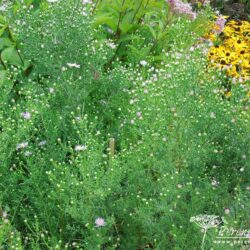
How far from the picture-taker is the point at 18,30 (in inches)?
131

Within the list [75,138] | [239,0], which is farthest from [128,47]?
[239,0]

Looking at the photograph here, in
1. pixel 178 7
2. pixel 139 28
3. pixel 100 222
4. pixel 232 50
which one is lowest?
pixel 100 222

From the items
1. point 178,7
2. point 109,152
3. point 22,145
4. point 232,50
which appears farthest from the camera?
point 232,50

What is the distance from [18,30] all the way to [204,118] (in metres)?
1.35

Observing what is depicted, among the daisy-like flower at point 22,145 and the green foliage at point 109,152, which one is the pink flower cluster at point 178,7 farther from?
the daisy-like flower at point 22,145

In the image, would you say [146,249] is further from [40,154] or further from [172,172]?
[40,154]

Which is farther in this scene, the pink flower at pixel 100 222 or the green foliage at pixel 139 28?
the green foliage at pixel 139 28

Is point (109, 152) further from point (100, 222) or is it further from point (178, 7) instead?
point (178, 7)

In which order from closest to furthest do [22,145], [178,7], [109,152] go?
[109,152], [22,145], [178,7]

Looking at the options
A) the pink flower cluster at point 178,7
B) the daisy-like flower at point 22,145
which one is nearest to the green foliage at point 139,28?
the pink flower cluster at point 178,7

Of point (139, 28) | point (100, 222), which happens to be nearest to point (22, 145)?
point (100, 222)

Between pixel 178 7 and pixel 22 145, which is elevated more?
pixel 178 7

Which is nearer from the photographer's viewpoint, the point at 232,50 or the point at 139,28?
the point at 139,28

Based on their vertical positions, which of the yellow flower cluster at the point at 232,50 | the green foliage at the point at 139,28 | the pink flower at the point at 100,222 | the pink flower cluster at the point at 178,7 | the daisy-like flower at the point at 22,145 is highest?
the pink flower cluster at the point at 178,7
